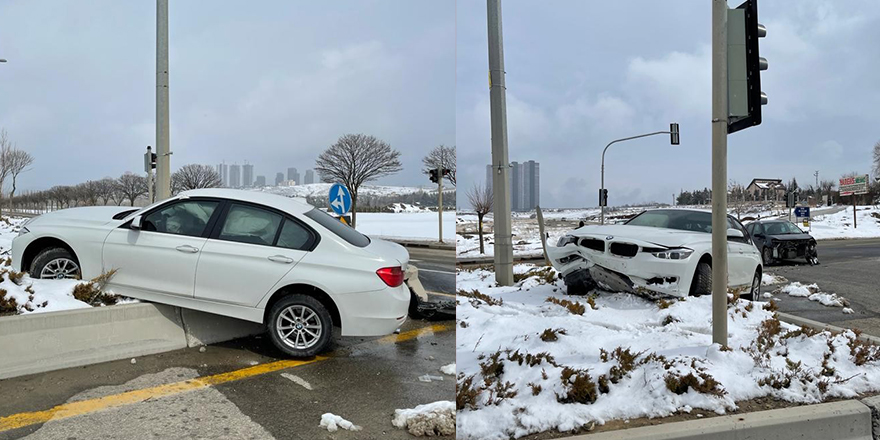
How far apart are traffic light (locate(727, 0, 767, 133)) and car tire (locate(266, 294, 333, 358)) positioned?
3609 mm

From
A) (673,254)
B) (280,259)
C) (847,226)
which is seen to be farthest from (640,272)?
(847,226)

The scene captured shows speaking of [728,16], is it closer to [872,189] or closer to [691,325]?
[691,325]

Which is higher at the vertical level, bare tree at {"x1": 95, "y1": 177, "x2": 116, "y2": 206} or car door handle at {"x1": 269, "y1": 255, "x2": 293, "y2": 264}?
bare tree at {"x1": 95, "y1": 177, "x2": 116, "y2": 206}

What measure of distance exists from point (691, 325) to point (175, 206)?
4.76 metres

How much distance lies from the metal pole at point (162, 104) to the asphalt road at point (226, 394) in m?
2.80

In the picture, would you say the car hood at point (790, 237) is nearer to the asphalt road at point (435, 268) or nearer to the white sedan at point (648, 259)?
the asphalt road at point (435, 268)

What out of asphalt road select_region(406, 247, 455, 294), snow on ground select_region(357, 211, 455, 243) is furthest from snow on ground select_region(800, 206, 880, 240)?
snow on ground select_region(357, 211, 455, 243)

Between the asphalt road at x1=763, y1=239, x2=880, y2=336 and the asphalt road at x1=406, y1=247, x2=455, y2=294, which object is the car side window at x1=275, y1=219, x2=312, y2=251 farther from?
the asphalt road at x1=763, y1=239, x2=880, y2=336

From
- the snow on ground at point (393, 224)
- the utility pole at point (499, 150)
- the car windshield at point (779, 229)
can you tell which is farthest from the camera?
the car windshield at point (779, 229)

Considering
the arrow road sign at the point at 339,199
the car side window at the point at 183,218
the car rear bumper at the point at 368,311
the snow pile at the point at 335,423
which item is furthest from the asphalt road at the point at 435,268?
the snow pile at the point at 335,423

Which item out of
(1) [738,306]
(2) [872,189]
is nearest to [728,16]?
(1) [738,306]

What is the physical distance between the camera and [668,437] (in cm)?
318

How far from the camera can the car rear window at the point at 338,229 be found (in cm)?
509

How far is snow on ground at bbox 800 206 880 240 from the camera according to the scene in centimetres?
3759
